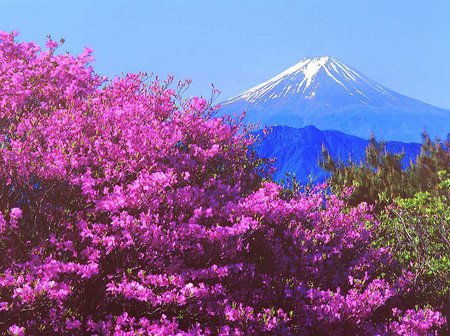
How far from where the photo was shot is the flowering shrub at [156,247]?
20.8 ft

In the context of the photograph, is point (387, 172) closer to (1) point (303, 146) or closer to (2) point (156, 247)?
(2) point (156, 247)

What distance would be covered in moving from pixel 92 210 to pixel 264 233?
248 cm

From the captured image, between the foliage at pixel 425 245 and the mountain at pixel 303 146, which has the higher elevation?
the mountain at pixel 303 146

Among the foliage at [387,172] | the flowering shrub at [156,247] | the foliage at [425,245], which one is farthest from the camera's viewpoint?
the foliage at [387,172]

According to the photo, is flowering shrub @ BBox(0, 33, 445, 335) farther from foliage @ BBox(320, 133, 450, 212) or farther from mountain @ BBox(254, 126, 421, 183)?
mountain @ BBox(254, 126, 421, 183)

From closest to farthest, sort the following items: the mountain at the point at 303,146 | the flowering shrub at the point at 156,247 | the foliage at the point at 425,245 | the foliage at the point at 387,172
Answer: the flowering shrub at the point at 156,247 < the foliage at the point at 425,245 < the foliage at the point at 387,172 < the mountain at the point at 303,146

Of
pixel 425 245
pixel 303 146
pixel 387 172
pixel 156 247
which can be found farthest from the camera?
pixel 303 146

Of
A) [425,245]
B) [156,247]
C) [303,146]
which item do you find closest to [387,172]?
[425,245]

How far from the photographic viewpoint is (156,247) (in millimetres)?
6621

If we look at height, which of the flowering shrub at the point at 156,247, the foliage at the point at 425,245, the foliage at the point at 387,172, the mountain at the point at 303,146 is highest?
the mountain at the point at 303,146

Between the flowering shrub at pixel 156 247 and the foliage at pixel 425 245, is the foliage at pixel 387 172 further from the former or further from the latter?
the flowering shrub at pixel 156 247

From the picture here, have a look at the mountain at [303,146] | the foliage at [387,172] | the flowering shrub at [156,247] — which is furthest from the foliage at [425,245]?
the mountain at [303,146]

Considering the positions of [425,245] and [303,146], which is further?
[303,146]

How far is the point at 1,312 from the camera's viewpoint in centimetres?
622
